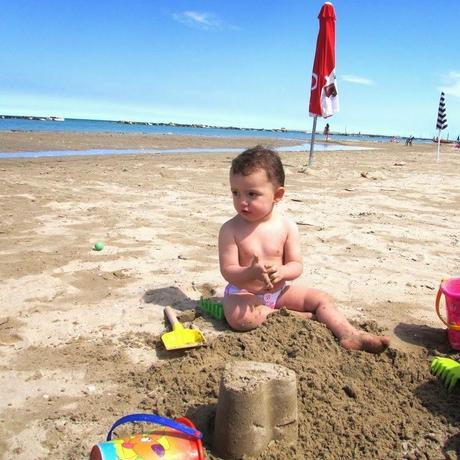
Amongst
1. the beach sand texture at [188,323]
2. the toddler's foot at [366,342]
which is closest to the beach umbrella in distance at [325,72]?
the beach sand texture at [188,323]

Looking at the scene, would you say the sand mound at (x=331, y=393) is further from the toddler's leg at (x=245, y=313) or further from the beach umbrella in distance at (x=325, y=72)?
the beach umbrella in distance at (x=325, y=72)

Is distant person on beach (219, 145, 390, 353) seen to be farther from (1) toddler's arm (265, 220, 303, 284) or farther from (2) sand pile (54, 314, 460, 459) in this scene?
(2) sand pile (54, 314, 460, 459)

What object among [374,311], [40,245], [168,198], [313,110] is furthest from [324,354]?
[313,110]

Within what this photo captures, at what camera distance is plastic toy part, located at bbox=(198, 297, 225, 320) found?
107 inches

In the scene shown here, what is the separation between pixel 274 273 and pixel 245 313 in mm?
279

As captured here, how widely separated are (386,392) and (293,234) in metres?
1.06

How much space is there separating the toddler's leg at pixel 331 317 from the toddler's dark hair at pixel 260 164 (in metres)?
0.65

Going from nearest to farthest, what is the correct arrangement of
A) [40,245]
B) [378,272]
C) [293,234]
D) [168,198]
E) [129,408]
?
[129,408]
[293,234]
[378,272]
[40,245]
[168,198]

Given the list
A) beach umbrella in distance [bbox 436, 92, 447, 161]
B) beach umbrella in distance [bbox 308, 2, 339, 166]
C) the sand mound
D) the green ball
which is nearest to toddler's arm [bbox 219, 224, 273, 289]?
the sand mound

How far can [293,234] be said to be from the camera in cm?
274

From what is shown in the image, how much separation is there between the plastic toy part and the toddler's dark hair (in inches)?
31.0

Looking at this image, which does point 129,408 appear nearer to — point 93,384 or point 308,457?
point 93,384

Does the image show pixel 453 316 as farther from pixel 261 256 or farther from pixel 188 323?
pixel 188 323

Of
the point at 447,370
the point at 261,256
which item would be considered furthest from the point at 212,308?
the point at 447,370
